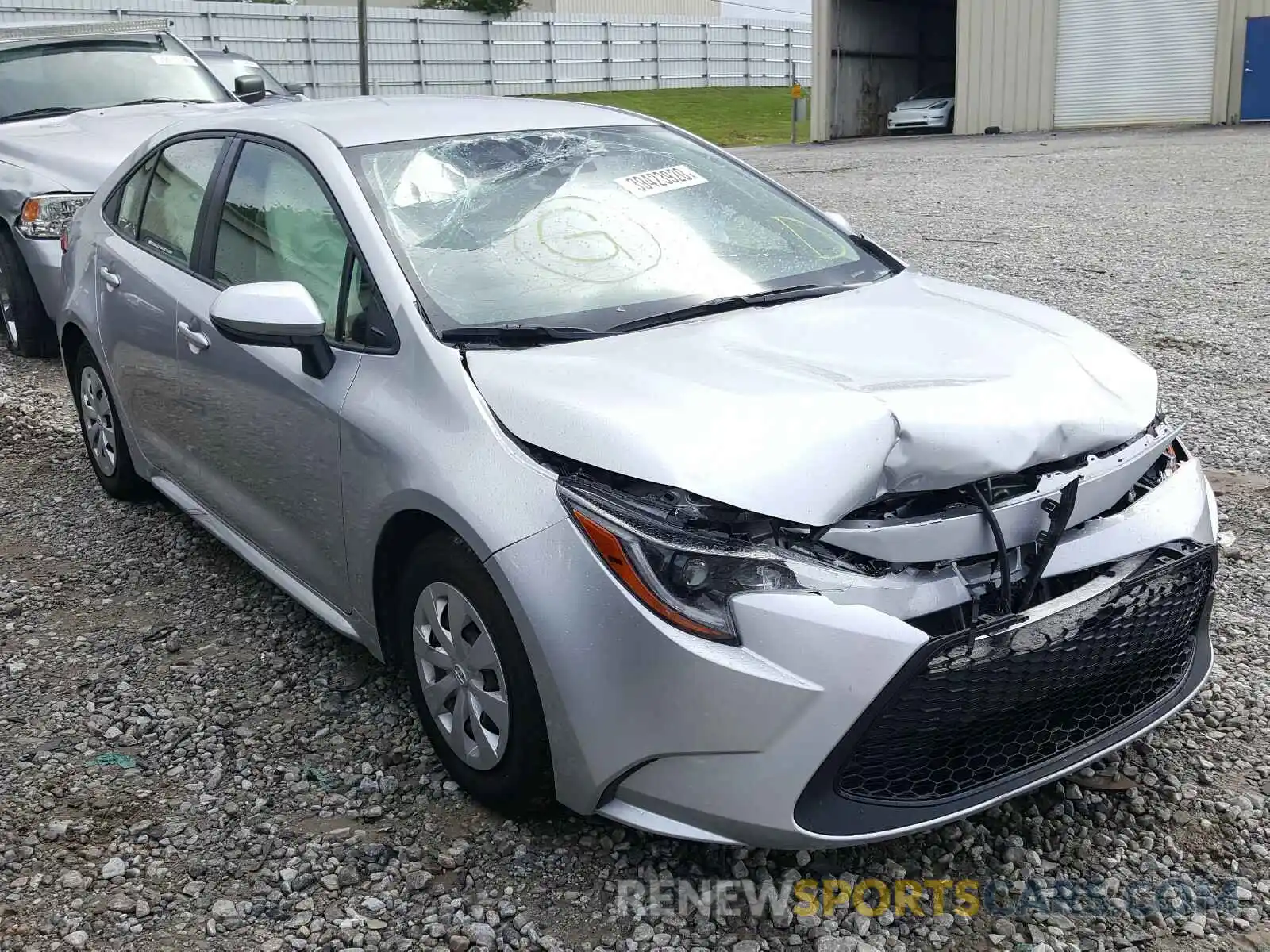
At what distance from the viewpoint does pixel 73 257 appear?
197 inches

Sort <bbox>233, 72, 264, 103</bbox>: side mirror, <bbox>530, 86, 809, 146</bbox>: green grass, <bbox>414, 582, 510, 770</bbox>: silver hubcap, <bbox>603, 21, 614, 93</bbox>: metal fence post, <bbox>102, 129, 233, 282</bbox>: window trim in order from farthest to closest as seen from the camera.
Result: <bbox>603, 21, 614, 93</bbox>: metal fence post → <bbox>530, 86, 809, 146</bbox>: green grass → <bbox>233, 72, 264, 103</bbox>: side mirror → <bbox>102, 129, 233, 282</bbox>: window trim → <bbox>414, 582, 510, 770</bbox>: silver hubcap

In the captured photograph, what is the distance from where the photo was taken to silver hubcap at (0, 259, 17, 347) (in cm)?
744

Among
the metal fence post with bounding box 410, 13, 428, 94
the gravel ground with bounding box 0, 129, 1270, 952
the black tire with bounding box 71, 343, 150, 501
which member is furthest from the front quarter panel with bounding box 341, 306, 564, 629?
the metal fence post with bounding box 410, 13, 428, 94

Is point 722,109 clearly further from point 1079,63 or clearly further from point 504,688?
point 504,688

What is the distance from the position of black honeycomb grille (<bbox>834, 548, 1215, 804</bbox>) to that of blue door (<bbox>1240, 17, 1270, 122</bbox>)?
77.9ft

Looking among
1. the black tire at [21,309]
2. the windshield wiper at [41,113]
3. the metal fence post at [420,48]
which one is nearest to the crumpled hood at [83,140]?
the windshield wiper at [41,113]

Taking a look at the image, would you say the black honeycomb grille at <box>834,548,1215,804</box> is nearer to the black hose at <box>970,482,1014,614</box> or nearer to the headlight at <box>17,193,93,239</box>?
the black hose at <box>970,482,1014,614</box>

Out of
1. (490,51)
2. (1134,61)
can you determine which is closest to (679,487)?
(1134,61)

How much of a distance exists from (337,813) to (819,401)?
1496mm

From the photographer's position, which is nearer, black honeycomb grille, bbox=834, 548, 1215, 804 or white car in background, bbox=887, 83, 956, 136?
black honeycomb grille, bbox=834, 548, 1215, 804

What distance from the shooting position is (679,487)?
7.79 feet

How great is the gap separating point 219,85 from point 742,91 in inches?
1429

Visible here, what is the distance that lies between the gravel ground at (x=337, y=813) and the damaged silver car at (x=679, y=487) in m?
0.23

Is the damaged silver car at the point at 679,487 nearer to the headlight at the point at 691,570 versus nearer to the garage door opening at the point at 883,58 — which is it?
the headlight at the point at 691,570
